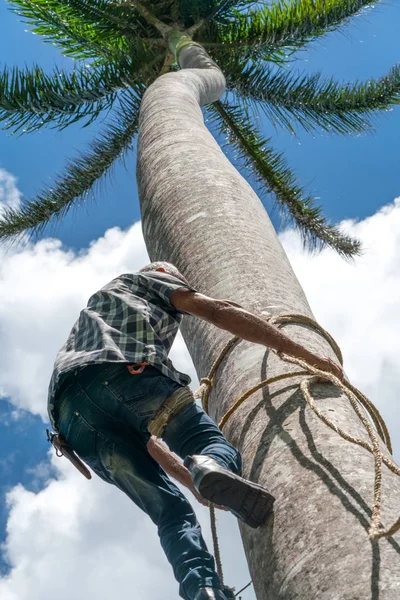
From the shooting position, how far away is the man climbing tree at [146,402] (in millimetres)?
2488

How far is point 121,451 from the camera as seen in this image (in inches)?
102

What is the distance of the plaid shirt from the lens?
8.51 ft

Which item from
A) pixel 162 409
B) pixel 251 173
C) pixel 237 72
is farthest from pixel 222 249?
pixel 251 173

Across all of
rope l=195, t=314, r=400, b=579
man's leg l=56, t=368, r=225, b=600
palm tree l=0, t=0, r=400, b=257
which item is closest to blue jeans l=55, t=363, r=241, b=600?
man's leg l=56, t=368, r=225, b=600

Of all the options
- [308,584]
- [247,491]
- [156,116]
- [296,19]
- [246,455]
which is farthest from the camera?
[296,19]

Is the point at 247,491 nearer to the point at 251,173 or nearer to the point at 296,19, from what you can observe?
the point at 296,19

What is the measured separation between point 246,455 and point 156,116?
2.98 metres

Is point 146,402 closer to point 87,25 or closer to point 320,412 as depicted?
point 320,412

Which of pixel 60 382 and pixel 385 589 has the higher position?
pixel 60 382

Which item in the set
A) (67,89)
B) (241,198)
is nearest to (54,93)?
(67,89)

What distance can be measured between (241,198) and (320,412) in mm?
1743

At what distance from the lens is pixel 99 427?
2609 mm

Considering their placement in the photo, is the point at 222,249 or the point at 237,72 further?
the point at 237,72

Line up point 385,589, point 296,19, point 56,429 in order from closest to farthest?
point 385,589 < point 56,429 < point 296,19
